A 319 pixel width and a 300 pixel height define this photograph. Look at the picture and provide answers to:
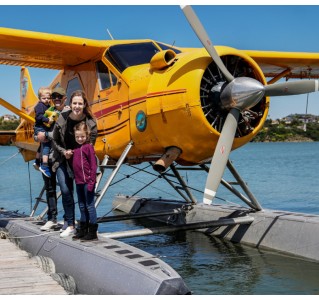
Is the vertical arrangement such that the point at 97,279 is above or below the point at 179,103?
below

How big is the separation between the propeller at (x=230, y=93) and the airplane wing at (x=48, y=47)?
222 centimetres

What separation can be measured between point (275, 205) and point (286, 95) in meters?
10.1

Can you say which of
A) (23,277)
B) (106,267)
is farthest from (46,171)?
(106,267)

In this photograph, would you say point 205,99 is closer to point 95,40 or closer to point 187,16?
point 187,16

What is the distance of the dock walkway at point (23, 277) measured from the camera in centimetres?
475

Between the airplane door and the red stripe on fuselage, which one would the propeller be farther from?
the airplane door

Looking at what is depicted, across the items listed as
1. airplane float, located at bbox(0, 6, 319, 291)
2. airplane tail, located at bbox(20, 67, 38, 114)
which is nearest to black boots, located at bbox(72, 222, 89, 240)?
airplane float, located at bbox(0, 6, 319, 291)

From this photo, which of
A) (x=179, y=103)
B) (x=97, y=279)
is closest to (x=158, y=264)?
(x=97, y=279)

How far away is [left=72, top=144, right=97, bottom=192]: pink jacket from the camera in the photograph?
553 centimetres

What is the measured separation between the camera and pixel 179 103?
620 cm

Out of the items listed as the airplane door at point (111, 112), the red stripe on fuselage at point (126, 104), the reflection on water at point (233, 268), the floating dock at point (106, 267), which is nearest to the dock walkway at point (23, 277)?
the floating dock at point (106, 267)

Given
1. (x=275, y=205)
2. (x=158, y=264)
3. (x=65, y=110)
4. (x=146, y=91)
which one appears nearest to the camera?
(x=158, y=264)

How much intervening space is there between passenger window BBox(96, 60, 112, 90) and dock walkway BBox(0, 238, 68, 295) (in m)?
2.82

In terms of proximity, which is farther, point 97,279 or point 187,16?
point 187,16
